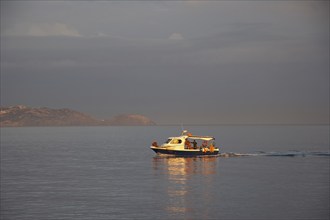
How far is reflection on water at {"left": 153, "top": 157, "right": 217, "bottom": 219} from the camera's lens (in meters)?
40.3

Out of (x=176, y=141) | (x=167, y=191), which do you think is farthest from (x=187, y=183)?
(x=176, y=141)

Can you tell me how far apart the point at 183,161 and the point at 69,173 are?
2355cm

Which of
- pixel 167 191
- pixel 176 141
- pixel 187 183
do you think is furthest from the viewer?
pixel 176 141

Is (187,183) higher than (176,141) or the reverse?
the reverse

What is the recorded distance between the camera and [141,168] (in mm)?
73438

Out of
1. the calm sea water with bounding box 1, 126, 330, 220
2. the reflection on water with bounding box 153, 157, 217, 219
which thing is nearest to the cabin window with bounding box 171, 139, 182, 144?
the reflection on water with bounding box 153, 157, 217, 219

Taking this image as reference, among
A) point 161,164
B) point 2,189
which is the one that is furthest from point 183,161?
point 2,189

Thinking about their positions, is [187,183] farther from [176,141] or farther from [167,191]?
[176,141]

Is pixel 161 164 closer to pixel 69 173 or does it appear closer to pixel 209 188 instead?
pixel 69 173

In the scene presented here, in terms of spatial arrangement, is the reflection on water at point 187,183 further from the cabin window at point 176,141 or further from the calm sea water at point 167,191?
the cabin window at point 176,141

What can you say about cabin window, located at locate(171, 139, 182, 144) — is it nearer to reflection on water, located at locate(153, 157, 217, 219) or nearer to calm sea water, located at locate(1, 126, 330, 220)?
reflection on water, located at locate(153, 157, 217, 219)

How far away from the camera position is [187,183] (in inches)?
2189

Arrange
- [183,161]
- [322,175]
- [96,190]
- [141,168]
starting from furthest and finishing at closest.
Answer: [183,161] < [141,168] < [322,175] < [96,190]

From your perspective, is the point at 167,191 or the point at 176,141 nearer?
the point at 167,191
